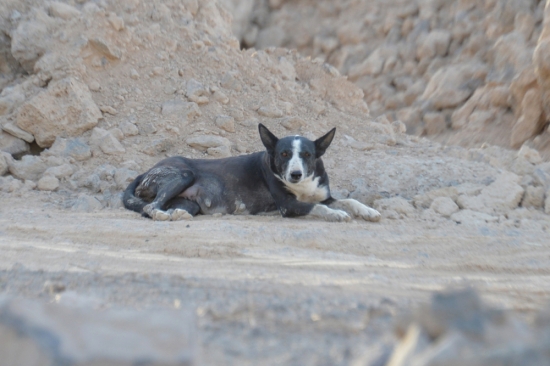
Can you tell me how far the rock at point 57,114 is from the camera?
8.39m

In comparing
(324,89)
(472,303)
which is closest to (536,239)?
(472,303)

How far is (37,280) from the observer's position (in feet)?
10.2

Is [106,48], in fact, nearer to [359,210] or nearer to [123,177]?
[123,177]

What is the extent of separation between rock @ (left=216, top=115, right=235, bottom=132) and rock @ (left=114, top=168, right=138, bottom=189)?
1.57 m

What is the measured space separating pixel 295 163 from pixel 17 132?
4.38 meters

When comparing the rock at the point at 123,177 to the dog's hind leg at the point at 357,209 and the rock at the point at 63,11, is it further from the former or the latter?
the rock at the point at 63,11

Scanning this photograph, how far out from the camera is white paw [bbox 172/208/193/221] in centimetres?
649

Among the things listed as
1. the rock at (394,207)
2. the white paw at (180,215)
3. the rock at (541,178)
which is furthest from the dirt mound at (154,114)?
the white paw at (180,215)

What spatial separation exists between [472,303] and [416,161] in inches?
262

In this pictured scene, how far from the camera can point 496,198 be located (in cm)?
676

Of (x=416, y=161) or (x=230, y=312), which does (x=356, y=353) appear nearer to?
(x=230, y=312)

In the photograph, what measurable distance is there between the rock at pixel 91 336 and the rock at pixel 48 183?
588 cm

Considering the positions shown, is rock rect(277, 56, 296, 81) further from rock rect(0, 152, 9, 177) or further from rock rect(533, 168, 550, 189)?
rock rect(0, 152, 9, 177)

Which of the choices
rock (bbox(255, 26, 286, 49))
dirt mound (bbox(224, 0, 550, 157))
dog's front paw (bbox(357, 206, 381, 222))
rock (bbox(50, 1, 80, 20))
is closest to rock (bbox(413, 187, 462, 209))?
dog's front paw (bbox(357, 206, 381, 222))
